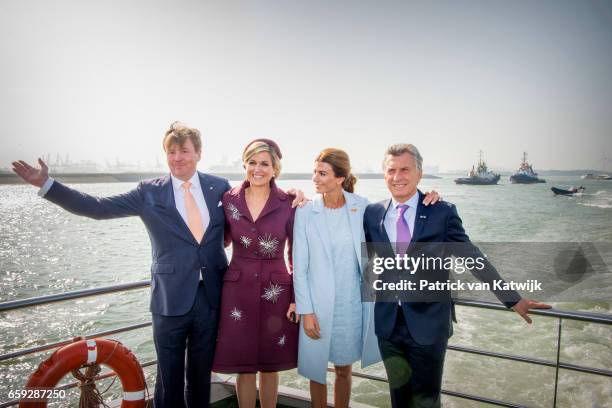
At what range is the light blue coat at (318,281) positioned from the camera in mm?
2479

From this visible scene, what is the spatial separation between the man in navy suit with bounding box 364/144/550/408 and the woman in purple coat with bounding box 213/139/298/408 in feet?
2.17

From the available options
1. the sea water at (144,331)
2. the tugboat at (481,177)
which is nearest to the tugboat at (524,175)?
the tugboat at (481,177)

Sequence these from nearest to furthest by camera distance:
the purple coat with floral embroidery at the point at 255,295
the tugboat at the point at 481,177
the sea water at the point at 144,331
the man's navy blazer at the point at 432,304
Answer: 1. the man's navy blazer at the point at 432,304
2. the purple coat with floral embroidery at the point at 255,295
3. the sea water at the point at 144,331
4. the tugboat at the point at 481,177

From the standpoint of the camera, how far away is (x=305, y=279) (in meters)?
2.44

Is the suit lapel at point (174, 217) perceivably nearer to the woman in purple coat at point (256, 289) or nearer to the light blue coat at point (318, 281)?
the woman in purple coat at point (256, 289)

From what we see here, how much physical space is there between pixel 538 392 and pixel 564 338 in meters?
4.50

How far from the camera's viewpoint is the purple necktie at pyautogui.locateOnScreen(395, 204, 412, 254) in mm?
2207

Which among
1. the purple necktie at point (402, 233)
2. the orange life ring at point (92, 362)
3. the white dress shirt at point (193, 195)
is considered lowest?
the orange life ring at point (92, 362)

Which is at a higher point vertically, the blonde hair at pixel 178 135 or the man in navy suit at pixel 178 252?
the blonde hair at pixel 178 135

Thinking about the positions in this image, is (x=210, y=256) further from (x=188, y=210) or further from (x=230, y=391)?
(x=230, y=391)

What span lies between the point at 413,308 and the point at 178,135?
6.24 feet

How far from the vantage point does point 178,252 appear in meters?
2.38

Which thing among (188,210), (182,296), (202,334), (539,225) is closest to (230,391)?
(202,334)

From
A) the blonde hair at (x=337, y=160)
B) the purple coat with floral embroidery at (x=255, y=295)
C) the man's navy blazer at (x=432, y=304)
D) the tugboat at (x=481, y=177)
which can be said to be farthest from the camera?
the tugboat at (x=481, y=177)
